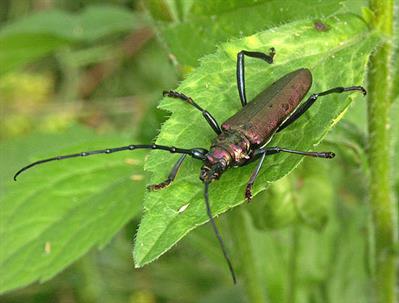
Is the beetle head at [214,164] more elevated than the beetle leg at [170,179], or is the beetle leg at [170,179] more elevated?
the beetle leg at [170,179]

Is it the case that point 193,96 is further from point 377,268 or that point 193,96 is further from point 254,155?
point 377,268

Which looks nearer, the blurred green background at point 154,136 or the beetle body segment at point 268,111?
the beetle body segment at point 268,111

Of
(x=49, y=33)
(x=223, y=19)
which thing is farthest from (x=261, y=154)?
(x=49, y=33)

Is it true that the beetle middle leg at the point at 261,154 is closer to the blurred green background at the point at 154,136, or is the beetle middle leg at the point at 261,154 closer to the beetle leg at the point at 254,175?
the beetle leg at the point at 254,175

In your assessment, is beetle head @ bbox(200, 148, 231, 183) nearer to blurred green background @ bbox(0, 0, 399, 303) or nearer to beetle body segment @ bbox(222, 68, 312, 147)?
beetle body segment @ bbox(222, 68, 312, 147)

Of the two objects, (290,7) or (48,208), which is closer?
(290,7)

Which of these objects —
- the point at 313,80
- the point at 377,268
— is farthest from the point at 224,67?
the point at 377,268

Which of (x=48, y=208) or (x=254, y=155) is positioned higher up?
(x=254, y=155)

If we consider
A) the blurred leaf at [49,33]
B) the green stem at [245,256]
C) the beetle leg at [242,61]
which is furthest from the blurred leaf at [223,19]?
the blurred leaf at [49,33]

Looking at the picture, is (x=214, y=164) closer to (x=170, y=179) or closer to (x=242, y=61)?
(x=170, y=179)
